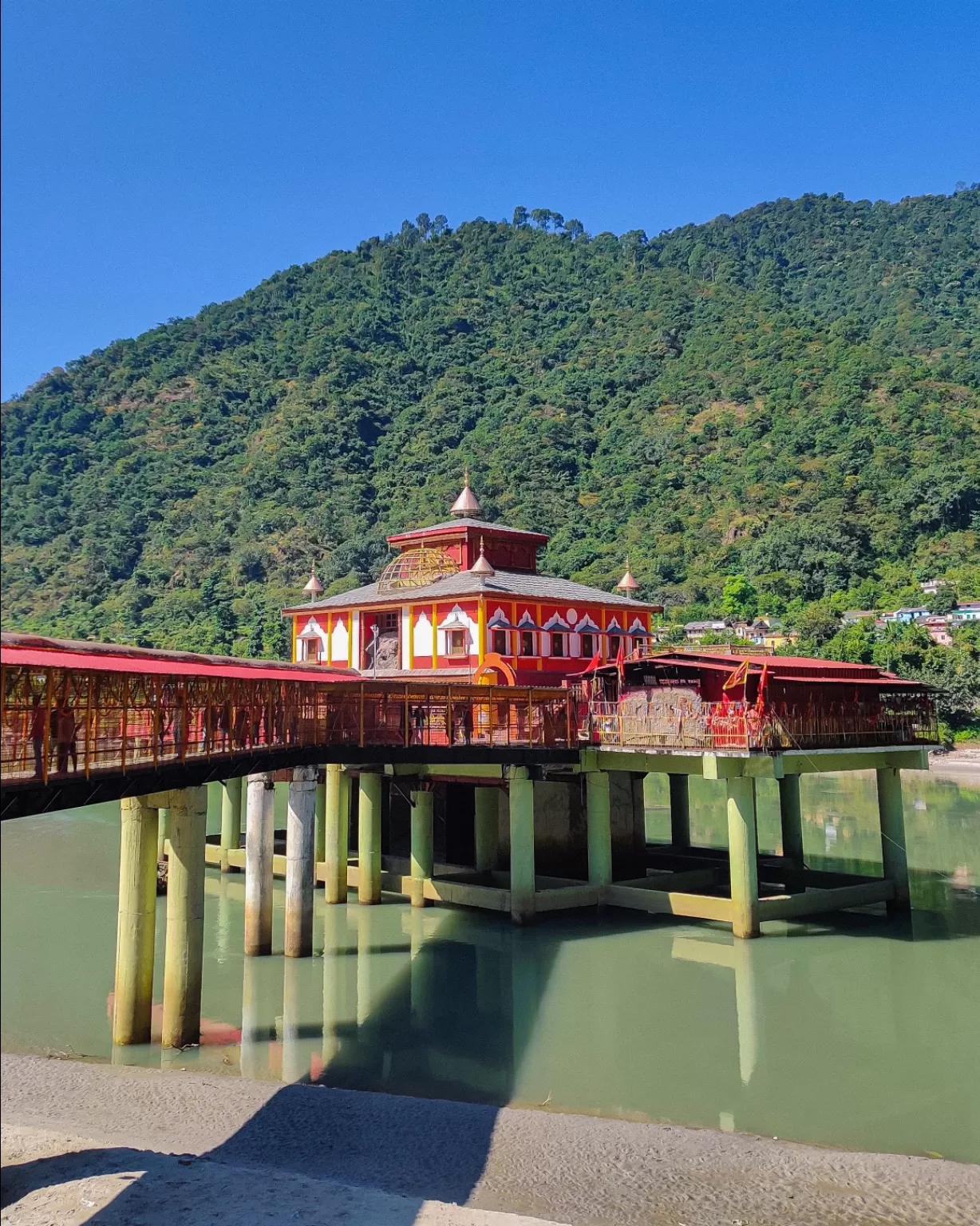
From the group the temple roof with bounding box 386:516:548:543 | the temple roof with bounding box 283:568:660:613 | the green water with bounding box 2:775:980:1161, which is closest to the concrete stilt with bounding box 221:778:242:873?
the green water with bounding box 2:775:980:1161

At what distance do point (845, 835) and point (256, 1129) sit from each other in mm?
34514

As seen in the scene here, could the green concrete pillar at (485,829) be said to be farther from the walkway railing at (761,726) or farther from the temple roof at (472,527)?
the temple roof at (472,527)

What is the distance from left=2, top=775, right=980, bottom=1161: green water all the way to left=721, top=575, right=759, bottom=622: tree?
6421cm

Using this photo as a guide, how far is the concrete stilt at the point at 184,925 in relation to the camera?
57.4ft

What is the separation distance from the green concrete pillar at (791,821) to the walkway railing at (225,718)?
28.3 feet

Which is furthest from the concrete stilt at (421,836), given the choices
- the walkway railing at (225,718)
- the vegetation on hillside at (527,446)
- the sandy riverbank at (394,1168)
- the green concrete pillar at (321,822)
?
the vegetation on hillside at (527,446)

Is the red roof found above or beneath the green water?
above

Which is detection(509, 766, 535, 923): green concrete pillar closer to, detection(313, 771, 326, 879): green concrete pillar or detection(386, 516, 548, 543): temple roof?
detection(313, 771, 326, 879): green concrete pillar

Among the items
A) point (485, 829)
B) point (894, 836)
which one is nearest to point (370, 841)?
point (485, 829)

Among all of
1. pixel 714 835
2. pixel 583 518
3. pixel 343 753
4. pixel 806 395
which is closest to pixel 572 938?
pixel 343 753

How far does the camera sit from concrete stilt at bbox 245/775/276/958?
933 inches

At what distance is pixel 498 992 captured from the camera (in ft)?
71.9

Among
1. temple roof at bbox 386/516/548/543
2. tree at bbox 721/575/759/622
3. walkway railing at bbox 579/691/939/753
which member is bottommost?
walkway railing at bbox 579/691/939/753

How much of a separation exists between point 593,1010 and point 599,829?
7757 mm
